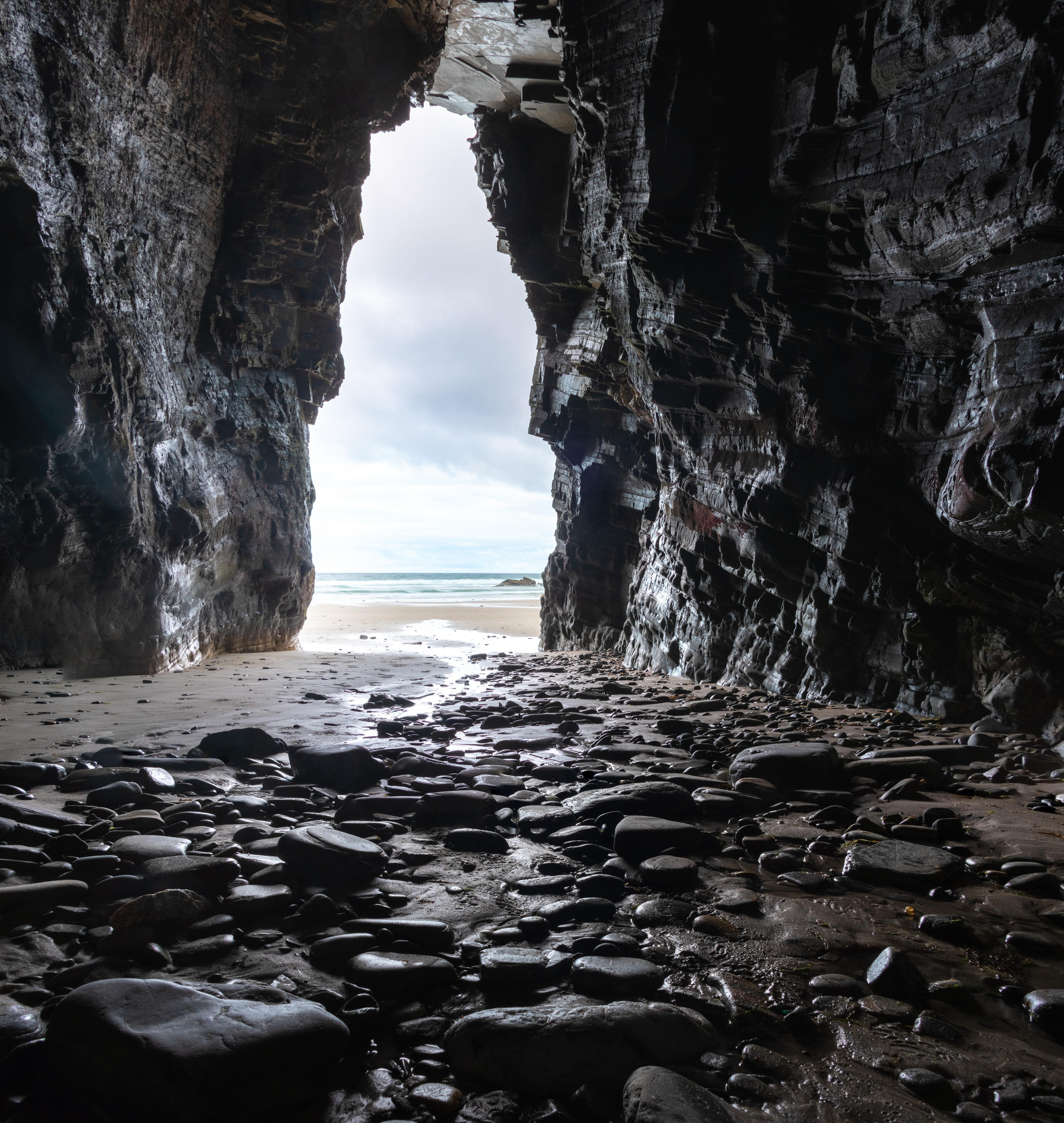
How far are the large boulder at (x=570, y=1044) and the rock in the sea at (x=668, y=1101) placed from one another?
0.13m

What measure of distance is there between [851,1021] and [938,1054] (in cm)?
26

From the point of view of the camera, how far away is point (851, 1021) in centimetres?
225

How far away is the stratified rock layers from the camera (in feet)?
18.8

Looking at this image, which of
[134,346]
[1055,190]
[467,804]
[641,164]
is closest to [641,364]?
[641,164]

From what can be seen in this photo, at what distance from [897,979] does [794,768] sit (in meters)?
2.68

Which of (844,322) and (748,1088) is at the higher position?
(844,322)

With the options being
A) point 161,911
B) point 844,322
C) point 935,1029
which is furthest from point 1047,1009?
point 844,322

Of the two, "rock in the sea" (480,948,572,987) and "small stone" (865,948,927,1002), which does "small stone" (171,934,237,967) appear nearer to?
"rock in the sea" (480,948,572,987)

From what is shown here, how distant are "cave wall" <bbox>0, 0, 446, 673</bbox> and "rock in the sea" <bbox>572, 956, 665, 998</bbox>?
34.6 ft

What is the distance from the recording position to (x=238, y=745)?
573 cm

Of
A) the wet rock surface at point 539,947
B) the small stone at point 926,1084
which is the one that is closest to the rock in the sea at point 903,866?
the wet rock surface at point 539,947

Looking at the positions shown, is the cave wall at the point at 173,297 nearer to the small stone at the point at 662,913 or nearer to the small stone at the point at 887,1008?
the small stone at the point at 662,913

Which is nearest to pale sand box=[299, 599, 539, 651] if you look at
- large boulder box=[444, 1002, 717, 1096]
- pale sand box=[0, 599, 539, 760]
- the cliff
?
pale sand box=[0, 599, 539, 760]

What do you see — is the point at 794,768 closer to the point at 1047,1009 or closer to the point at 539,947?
the point at 1047,1009
